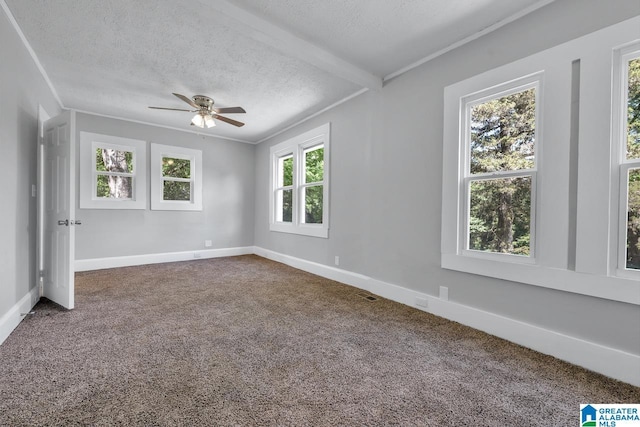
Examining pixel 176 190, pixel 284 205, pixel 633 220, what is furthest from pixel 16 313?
pixel 633 220

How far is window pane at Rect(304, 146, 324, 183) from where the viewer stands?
458 centimetres

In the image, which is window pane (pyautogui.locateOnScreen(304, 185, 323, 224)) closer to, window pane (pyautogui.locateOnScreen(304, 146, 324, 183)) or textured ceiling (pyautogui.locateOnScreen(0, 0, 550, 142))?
window pane (pyautogui.locateOnScreen(304, 146, 324, 183))

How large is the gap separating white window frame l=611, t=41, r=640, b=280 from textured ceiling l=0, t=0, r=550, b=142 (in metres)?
0.72

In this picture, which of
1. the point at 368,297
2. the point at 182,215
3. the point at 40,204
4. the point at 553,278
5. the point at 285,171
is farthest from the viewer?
the point at 285,171

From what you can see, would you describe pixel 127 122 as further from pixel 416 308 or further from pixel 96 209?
pixel 416 308

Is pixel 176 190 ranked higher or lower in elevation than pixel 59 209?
higher

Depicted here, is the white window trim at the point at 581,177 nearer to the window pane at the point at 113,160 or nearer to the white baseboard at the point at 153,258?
the white baseboard at the point at 153,258

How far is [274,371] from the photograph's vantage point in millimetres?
1686

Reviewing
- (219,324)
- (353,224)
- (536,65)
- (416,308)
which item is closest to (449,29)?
(536,65)

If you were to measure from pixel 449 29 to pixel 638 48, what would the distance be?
4.03ft

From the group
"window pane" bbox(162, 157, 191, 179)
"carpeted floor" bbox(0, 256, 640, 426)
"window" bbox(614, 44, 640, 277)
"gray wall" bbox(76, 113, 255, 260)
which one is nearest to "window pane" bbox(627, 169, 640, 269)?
"window" bbox(614, 44, 640, 277)

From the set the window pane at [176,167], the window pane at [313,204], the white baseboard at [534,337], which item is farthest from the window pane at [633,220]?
the window pane at [176,167]

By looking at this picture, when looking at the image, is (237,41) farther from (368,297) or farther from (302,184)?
(368,297)

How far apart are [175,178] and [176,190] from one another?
23cm
